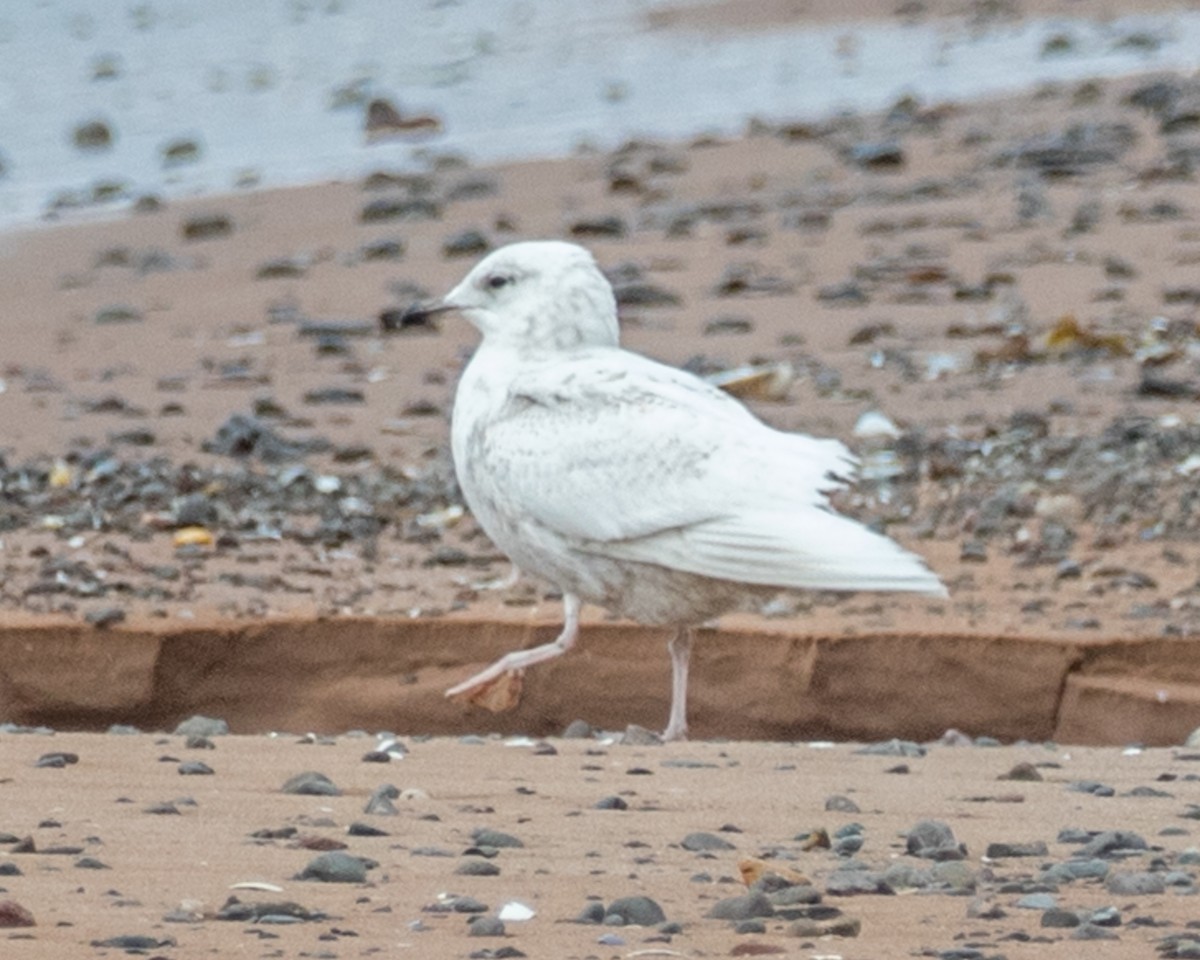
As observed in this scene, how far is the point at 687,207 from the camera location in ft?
42.8

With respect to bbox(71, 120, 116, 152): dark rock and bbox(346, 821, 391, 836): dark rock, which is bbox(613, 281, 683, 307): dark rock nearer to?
bbox(346, 821, 391, 836): dark rock

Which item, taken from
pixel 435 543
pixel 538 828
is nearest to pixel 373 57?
pixel 435 543

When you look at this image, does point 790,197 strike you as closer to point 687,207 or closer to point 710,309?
point 687,207

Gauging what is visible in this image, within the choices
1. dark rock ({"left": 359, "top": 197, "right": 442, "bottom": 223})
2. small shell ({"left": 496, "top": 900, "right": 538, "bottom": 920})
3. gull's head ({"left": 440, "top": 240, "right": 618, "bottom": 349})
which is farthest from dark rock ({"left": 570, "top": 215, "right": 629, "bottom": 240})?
small shell ({"left": 496, "top": 900, "right": 538, "bottom": 920})

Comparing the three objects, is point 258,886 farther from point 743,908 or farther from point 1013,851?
point 1013,851

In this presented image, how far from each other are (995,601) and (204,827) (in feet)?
11.5

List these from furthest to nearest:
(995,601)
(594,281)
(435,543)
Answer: (435,543)
(995,601)
(594,281)

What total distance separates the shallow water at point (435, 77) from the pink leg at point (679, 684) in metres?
8.84

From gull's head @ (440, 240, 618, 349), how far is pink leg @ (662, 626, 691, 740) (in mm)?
827

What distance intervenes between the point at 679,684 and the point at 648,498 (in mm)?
459

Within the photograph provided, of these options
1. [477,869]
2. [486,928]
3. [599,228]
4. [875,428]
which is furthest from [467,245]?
[486,928]

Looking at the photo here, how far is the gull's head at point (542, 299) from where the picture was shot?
687 cm

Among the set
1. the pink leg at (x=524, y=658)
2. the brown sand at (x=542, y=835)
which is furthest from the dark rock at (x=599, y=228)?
the brown sand at (x=542, y=835)

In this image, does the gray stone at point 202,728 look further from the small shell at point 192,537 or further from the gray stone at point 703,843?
the small shell at point 192,537
